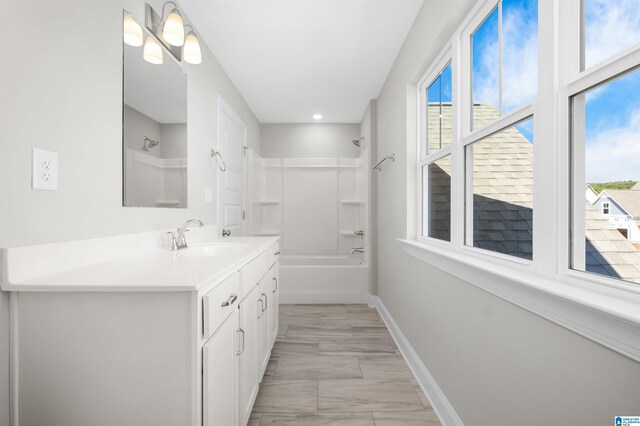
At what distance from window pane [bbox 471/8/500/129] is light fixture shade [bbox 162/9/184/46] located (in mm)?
1534

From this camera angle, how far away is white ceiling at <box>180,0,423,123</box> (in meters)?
1.94

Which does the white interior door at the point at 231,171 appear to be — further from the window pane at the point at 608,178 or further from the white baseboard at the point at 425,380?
the window pane at the point at 608,178

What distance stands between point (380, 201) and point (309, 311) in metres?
1.43

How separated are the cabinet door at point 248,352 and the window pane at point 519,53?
56.3 inches

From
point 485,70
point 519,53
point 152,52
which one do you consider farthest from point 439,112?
point 152,52

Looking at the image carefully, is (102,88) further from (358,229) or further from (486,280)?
(358,229)

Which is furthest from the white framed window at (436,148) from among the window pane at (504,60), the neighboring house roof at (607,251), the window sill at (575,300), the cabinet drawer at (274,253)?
the cabinet drawer at (274,253)

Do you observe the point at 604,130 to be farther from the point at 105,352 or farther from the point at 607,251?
the point at 105,352

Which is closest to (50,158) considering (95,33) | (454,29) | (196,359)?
(95,33)

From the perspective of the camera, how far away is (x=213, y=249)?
1908mm

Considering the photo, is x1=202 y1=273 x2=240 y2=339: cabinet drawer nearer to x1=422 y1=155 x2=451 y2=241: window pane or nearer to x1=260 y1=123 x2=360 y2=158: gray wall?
x1=422 y1=155 x2=451 y2=241: window pane

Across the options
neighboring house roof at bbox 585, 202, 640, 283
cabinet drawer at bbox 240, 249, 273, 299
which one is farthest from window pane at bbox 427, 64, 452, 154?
cabinet drawer at bbox 240, 249, 273, 299

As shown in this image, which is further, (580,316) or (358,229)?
(358,229)

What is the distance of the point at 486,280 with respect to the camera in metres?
1.16
